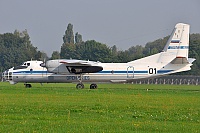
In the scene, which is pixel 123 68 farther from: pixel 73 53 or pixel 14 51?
pixel 14 51

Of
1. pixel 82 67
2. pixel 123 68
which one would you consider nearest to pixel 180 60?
pixel 123 68

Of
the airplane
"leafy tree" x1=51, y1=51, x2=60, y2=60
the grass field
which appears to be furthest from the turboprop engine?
"leafy tree" x1=51, y1=51, x2=60, y2=60

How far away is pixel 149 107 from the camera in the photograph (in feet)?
99.7

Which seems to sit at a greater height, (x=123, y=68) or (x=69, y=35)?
(x=69, y=35)

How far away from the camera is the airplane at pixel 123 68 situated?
5653cm

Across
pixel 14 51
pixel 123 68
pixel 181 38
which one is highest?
pixel 14 51

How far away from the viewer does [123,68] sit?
187ft

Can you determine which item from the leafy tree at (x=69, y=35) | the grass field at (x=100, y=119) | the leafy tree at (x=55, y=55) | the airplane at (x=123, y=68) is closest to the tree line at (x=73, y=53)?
the leafy tree at (x=55, y=55)

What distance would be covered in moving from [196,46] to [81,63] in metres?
58.7

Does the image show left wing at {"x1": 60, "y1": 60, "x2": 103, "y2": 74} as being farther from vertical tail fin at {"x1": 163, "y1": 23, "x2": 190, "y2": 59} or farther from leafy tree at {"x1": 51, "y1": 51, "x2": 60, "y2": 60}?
leafy tree at {"x1": 51, "y1": 51, "x2": 60, "y2": 60}

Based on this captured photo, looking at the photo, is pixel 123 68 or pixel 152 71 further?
pixel 123 68

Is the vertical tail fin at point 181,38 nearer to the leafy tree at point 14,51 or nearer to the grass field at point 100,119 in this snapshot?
the grass field at point 100,119

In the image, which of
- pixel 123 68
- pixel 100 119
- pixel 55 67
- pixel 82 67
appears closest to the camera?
pixel 100 119

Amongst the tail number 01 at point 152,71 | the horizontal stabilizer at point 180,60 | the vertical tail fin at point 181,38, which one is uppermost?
the vertical tail fin at point 181,38
